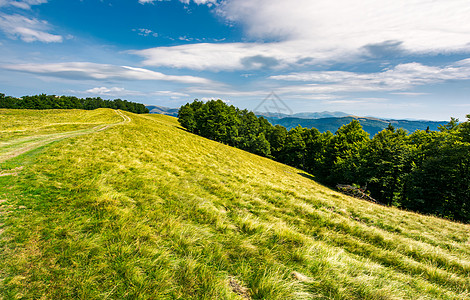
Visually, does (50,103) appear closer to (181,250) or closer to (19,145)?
(19,145)

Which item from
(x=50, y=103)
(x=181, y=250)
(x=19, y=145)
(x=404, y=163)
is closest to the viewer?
(x=181, y=250)

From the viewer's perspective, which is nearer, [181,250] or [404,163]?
[181,250]

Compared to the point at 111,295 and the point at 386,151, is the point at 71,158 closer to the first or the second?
the point at 111,295

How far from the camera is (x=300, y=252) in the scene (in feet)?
15.1

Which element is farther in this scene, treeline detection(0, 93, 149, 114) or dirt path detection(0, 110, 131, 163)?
treeline detection(0, 93, 149, 114)

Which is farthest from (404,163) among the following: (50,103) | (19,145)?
(50,103)

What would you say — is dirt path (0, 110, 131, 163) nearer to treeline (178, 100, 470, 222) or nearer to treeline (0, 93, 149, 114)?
treeline (178, 100, 470, 222)

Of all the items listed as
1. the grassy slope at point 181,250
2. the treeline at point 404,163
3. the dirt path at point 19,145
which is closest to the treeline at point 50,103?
the treeline at point 404,163

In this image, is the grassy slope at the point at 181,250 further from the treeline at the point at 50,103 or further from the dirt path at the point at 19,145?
the treeline at the point at 50,103

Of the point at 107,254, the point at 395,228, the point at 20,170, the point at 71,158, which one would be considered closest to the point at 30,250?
the point at 107,254

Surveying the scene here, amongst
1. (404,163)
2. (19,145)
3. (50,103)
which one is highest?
(50,103)

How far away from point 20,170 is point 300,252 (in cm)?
1291

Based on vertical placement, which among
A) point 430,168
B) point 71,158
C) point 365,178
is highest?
point 71,158

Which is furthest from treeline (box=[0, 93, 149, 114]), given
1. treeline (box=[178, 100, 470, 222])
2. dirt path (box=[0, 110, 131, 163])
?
dirt path (box=[0, 110, 131, 163])
